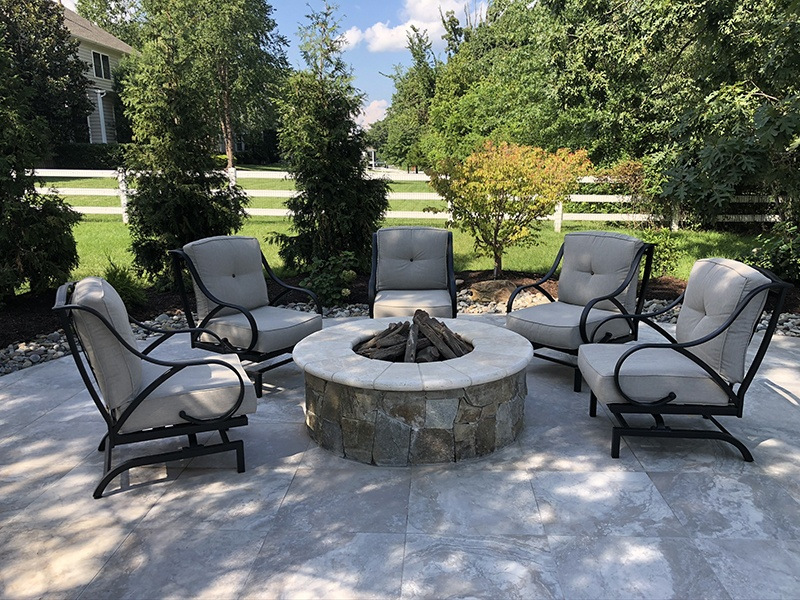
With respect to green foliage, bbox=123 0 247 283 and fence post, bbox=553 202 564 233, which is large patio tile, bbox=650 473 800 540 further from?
fence post, bbox=553 202 564 233

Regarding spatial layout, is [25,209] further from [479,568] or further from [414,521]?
[479,568]

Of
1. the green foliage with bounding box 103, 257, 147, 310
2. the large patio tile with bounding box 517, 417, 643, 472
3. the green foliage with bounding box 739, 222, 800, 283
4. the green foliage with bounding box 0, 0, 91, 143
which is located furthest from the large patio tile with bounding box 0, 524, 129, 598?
the green foliage with bounding box 0, 0, 91, 143

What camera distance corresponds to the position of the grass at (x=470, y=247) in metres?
8.61

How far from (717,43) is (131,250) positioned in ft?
26.0

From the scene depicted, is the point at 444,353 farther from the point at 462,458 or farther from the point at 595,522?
the point at 595,522

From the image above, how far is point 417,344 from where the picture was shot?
379cm

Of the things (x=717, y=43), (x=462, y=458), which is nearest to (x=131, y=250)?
(x=462, y=458)

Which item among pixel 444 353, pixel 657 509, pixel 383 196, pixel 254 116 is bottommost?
pixel 657 509

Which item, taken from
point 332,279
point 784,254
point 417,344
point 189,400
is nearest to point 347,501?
point 189,400

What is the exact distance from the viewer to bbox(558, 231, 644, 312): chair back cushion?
4.65m

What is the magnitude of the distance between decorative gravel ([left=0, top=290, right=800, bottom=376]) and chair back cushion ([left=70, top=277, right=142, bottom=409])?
8.66 feet

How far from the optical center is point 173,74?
6750 mm

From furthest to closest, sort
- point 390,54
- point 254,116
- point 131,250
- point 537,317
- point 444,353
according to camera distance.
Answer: point 390,54 → point 254,116 → point 131,250 → point 537,317 → point 444,353

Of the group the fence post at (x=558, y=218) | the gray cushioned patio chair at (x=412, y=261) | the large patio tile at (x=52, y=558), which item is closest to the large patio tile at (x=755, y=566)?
the large patio tile at (x=52, y=558)
